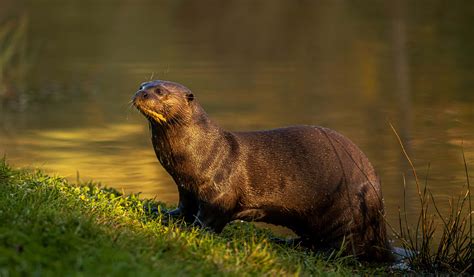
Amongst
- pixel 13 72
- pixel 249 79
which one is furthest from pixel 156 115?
pixel 13 72

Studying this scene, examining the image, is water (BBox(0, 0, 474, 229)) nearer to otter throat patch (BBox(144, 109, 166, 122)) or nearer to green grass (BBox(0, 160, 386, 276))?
green grass (BBox(0, 160, 386, 276))

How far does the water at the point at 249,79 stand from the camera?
41.3 ft

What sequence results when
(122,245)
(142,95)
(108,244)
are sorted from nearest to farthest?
1. (108,244)
2. (122,245)
3. (142,95)

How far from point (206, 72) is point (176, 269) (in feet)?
48.5

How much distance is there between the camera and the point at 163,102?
756 centimetres

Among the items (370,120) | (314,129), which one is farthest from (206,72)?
(314,129)

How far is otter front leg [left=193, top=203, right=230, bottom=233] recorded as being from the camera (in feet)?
24.9

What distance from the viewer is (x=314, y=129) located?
8250 mm

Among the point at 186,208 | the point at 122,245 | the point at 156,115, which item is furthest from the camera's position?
the point at 186,208

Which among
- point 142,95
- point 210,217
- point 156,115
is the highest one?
point 142,95

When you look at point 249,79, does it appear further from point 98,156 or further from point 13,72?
point 98,156

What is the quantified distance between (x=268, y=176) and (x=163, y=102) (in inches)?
39.4

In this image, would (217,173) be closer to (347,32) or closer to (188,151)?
(188,151)

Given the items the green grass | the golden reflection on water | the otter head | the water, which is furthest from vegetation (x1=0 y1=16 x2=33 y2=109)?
the green grass
